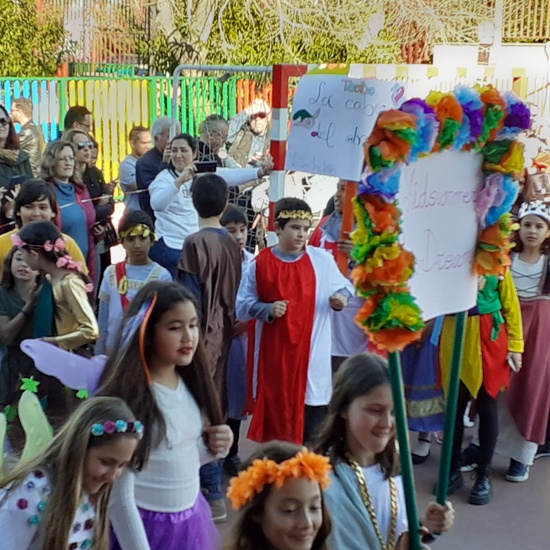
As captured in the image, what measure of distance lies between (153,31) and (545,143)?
40.3 ft

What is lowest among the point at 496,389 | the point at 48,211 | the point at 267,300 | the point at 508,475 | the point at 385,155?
the point at 508,475

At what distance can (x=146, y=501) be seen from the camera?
3.63 metres

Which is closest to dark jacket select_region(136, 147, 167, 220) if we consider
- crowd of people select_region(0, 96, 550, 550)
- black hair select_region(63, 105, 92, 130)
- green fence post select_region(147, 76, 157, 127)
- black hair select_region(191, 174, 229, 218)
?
crowd of people select_region(0, 96, 550, 550)

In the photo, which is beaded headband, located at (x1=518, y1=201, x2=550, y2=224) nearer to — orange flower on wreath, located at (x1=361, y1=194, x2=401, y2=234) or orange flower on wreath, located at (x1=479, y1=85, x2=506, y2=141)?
orange flower on wreath, located at (x1=479, y1=85, x2=506, y2=141)

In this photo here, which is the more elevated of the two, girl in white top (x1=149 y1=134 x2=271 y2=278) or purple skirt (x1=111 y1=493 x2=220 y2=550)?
girl in white top (x1=149 y1=134 x2=271 y2=278)

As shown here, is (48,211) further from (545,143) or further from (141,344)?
(545,143)

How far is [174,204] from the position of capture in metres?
7.35

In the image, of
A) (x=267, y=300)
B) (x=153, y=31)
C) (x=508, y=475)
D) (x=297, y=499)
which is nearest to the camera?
(x=297, y=499)

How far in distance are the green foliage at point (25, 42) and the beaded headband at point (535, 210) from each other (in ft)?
46.6

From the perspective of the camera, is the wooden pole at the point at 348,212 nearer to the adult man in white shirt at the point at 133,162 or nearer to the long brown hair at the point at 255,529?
the long brown hair at the point at 255,529

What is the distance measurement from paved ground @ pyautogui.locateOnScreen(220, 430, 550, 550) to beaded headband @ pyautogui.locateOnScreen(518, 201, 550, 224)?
1.55 metres

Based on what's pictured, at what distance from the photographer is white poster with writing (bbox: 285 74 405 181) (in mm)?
5527

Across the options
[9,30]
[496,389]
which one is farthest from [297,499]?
[9,30]

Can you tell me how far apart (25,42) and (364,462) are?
17.2 meters
